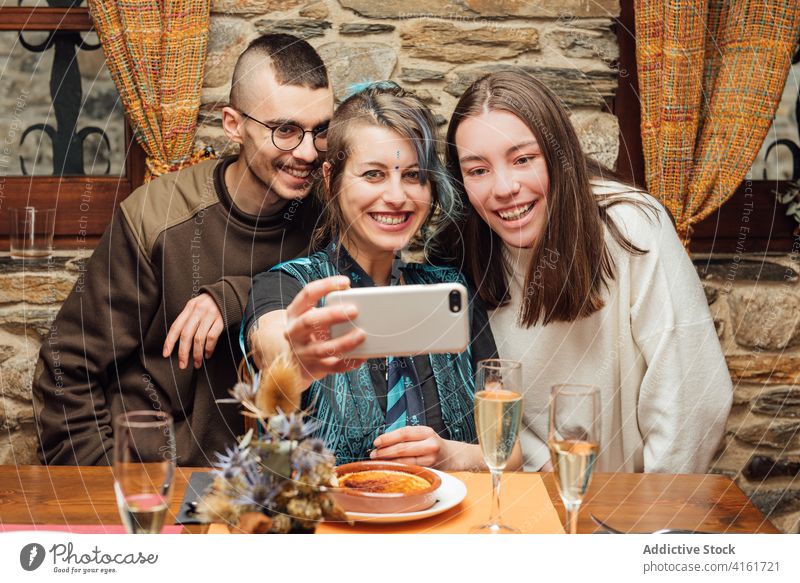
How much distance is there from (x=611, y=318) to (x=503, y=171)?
0.24 meters

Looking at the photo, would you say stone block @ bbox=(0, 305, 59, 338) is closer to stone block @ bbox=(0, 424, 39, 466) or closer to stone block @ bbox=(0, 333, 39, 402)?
stone block @ bbox=(0, 333, 39, 402)

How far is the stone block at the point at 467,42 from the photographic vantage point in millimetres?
1019

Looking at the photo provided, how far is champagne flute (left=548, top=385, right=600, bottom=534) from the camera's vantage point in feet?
1.87

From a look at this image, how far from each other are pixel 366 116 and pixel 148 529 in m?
0.50

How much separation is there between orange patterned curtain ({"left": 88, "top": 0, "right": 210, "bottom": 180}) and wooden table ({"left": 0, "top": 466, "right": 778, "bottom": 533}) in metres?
0.39

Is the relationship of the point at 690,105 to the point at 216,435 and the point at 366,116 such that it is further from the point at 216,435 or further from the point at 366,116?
the point at 216,435

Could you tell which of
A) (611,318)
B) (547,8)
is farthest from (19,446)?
(547,8)

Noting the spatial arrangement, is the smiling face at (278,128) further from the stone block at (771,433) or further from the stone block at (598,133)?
the stone block at (771,433)

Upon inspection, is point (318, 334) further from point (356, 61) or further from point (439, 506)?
point (356, 61)

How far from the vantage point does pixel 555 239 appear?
3.18ft

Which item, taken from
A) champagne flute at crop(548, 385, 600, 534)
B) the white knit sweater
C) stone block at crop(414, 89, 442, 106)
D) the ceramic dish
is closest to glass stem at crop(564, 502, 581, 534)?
champagne flute at crop(548, 385, 600, 534)

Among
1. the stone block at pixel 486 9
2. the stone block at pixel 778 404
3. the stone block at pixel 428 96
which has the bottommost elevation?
the stone block at pixel 778 404

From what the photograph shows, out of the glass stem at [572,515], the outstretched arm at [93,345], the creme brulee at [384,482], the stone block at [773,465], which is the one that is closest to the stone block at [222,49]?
the outstretched arm at [93,345]

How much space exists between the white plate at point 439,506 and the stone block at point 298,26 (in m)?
0.58
